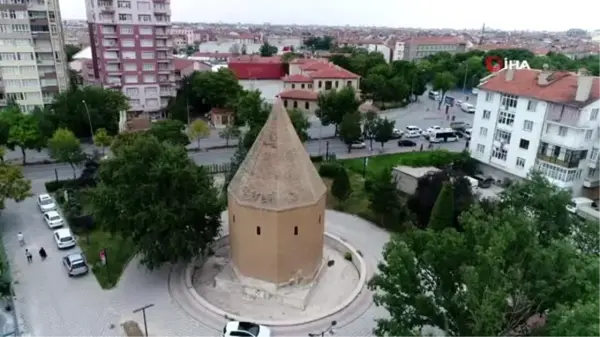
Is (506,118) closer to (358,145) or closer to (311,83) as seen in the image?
(358,145)

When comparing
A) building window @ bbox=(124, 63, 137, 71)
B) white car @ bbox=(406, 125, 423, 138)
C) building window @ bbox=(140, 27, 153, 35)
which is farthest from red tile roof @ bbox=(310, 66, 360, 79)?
building window @ bbox=(124, 63, 137, 71)

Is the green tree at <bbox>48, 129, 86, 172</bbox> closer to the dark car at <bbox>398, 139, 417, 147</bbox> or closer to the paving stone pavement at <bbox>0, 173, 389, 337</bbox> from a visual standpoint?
the paving stone pavement at <bbox>0, 173, 389, 337</bbox>

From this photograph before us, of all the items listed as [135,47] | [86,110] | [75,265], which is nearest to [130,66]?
[135,47]

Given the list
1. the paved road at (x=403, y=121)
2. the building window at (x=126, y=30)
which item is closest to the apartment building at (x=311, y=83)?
the paved road at (x=403, y=121)

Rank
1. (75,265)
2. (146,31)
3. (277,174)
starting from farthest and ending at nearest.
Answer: (146,31)
(75,265)
(277,174)

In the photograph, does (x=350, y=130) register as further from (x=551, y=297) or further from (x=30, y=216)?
(x=551, y=297)

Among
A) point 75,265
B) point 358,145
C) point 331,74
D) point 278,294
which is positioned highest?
point 331,74

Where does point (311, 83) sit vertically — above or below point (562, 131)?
below
